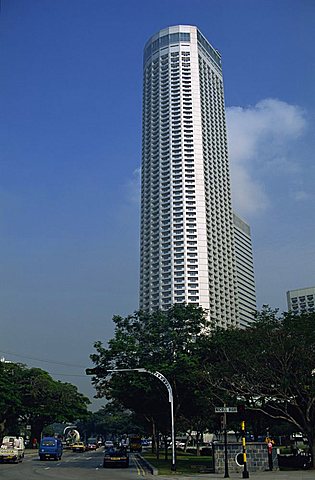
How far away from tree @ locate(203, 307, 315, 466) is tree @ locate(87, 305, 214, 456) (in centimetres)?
226

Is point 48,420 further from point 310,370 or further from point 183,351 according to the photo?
point 310,370

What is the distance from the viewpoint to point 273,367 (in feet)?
116

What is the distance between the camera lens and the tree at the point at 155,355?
40.1m

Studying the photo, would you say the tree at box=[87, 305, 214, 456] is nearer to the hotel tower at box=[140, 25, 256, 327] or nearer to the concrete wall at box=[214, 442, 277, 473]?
the concrete wall at box=[214, 442, 277, 473]

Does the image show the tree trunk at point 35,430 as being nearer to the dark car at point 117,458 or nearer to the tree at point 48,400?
the tree at point 48,400

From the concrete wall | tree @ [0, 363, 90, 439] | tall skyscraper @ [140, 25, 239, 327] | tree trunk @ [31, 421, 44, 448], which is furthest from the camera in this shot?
tall skyscraper @ [140, 25, 239, 327]

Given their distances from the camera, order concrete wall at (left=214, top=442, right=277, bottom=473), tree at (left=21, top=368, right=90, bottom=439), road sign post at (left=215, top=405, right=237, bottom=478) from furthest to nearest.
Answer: tree at (left=21, top=368, right=90, bottom=439)
concrete wall at (left=214, top=442, right=277, bottom=473)
road sign post at (left=215, top=405, right=237, bottom=478)

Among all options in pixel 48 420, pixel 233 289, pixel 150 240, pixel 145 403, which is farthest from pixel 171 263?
pixel 145 403

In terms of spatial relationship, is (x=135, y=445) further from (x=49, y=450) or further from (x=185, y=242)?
(x=185, y=242)

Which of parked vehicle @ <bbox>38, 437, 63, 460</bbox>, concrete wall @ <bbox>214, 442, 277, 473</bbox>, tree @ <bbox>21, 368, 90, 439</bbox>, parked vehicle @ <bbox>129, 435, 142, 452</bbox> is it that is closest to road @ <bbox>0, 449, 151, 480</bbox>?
concrete wall @ <bbox>214, 442, 277, 473</bbox>

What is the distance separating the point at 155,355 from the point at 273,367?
9903 millimetres

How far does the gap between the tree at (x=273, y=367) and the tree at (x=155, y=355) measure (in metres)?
2.26

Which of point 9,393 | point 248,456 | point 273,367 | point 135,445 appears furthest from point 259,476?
point 135,445

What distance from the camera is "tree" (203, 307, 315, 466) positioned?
3444cm
